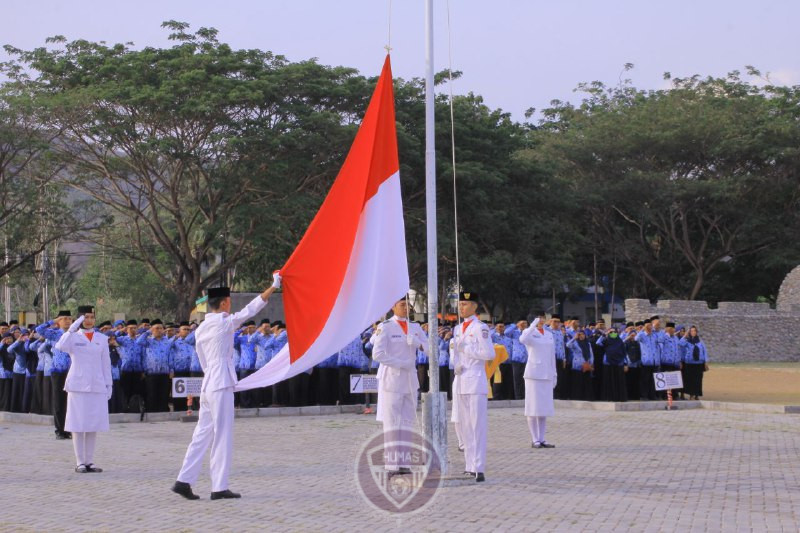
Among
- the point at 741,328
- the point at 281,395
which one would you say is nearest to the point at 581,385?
the point at 281,395

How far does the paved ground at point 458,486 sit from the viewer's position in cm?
828

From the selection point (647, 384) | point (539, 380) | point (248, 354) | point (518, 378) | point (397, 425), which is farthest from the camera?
point (647, 384)

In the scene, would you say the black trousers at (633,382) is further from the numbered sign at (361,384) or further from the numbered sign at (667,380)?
the numbered sign at (361,384)

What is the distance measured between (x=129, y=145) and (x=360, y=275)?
23.9m

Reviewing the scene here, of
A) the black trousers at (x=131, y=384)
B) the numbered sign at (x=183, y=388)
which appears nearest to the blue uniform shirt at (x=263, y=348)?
the numbered sign at (x=183, y=388)

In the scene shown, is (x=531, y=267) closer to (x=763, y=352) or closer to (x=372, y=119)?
(x=763, y=352)

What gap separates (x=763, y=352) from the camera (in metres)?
42.2

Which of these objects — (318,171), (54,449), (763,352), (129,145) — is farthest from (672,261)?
(54,449)

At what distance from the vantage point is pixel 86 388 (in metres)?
11.8

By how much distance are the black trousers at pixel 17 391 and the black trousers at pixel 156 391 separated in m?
2.13

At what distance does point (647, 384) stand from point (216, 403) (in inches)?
558

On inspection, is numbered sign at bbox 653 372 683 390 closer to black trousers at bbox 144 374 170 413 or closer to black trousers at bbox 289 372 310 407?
black trousers at bbox 289 372 310 407

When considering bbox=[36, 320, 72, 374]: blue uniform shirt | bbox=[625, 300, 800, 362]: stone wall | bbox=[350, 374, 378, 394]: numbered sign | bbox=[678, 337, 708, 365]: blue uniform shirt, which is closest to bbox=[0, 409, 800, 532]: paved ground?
bbox=[36, 320, 72, 374]: blue uniform shirt

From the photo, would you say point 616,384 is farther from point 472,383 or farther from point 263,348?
point 472,383
